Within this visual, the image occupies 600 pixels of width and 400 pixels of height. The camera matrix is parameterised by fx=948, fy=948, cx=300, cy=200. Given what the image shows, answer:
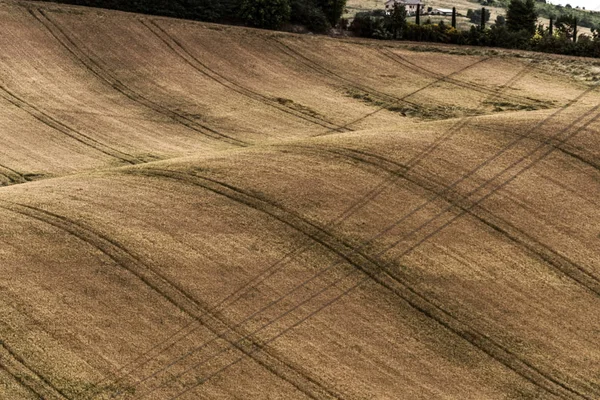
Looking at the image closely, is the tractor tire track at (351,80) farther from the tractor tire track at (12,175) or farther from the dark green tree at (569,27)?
the tractor tire track at (12,175)

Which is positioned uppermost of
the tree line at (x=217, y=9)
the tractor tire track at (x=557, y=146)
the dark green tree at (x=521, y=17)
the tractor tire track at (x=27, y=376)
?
the tree line at (x=217, y=9)

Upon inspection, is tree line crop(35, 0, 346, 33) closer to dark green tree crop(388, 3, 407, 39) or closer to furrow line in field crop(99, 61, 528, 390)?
dark green tree crop(388, 3, 407, 39)

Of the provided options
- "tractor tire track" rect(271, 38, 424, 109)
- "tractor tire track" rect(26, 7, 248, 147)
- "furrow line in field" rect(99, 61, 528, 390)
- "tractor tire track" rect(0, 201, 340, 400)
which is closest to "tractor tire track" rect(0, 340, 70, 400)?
"furrow line in field" rect(99, 61, 528, 390)

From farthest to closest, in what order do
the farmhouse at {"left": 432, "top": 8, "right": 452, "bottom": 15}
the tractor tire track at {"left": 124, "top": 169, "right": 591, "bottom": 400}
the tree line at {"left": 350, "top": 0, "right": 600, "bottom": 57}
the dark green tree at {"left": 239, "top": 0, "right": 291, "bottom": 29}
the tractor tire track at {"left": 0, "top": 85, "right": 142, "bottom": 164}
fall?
1. the farmhouse at {"left": 432, "top": 8, "right": 452, "bottom": 15}
2. the dark green tree at {"left": 239, "top": 0, "right": 291, "bottom": 29}
3. the tree line at {"left": 350, "top": 0, "right": 600, "bottom": 57}
4. the tractor tire track at {"left": 0, "top": 85, "right": 142, "bottom": 164}
5. the tractor tire track at {"left": 124, "top": 169, "right": 591, "bottom": 400}

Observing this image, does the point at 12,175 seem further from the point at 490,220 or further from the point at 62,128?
the point at 490,220

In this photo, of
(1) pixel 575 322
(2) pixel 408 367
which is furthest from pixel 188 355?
(1) pixel 575 322

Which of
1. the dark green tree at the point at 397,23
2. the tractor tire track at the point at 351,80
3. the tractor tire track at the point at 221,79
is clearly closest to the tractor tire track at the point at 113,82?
the tractor tire track at the point at 221,79
